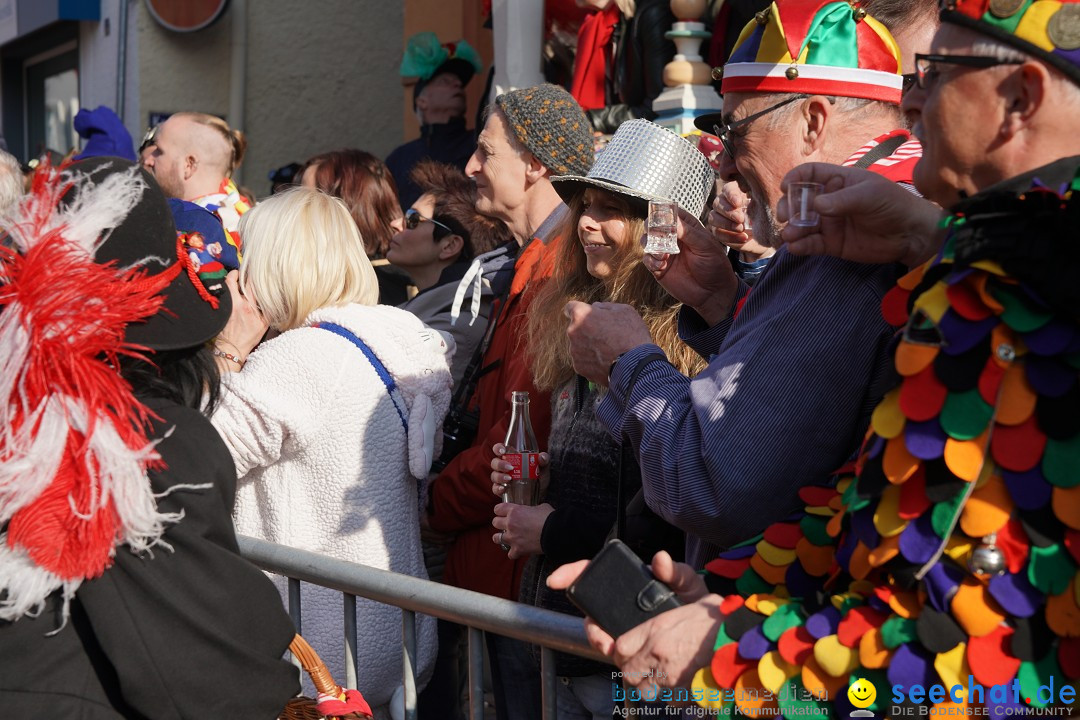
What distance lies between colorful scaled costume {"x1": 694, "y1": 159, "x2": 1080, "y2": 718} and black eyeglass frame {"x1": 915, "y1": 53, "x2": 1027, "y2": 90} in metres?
0.18

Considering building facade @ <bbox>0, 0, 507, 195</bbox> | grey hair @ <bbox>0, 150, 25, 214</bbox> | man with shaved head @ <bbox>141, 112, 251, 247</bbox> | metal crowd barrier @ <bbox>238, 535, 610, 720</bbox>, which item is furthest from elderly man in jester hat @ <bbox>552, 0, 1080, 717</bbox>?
building facade @ <bbox>0, 0, 507, 195</bbox>

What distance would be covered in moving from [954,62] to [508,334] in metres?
2.14

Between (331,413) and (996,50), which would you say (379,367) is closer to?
(331,413)

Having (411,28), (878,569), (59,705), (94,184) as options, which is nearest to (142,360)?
(94,184)

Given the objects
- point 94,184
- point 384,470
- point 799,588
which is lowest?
point 384,470

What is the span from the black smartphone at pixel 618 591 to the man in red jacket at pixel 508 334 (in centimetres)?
128

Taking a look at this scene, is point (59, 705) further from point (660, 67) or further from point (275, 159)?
point (275, 159)

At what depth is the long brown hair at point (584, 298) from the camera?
9.27 ft

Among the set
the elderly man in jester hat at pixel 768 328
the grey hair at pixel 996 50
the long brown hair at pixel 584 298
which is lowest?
the long brown hair at pixel 584 298

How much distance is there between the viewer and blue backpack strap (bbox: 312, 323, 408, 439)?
309 centimetres

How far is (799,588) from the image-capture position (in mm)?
1776

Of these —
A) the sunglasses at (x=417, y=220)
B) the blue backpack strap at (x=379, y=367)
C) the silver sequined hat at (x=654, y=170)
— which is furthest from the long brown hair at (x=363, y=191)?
the silver sequined hat at (x=654, y=170)

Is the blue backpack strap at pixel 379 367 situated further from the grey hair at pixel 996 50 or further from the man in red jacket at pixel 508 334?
the grey hair at pixel 996 50

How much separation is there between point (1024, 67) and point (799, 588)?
0.84 m
